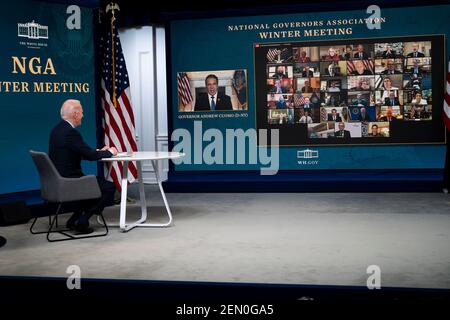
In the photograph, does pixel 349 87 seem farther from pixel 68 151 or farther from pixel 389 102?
pixel 68 151

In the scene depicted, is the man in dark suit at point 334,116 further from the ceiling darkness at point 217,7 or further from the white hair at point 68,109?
the white hair at point 68,109

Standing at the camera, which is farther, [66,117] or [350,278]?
[66,117]

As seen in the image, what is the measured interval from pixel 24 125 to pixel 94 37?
1.75 metres

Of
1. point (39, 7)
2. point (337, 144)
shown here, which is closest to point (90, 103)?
point (39, 7)

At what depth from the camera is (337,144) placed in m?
9.55

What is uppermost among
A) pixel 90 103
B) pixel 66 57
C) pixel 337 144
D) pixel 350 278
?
pixel 66 57

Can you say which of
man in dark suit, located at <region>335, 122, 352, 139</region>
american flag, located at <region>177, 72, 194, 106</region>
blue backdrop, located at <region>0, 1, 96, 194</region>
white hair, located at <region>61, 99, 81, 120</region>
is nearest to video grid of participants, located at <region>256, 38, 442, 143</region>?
man in dark suit, located at <region>335, 122, 352, 139</region>

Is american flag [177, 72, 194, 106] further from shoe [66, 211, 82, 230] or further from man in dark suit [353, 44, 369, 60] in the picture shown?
shoe [66, 211, 82, 230]

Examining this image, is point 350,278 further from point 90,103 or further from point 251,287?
point 90,103

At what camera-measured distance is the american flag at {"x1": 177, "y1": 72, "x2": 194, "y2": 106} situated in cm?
1001

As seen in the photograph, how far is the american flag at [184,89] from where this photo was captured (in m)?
10.0

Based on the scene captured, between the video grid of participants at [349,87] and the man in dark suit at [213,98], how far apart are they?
22.4 inches
